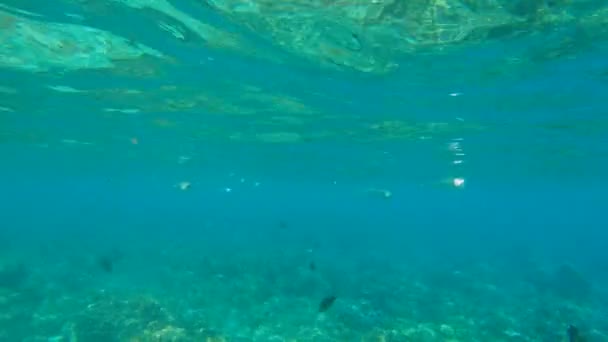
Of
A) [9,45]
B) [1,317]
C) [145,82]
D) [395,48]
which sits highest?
[395,48]

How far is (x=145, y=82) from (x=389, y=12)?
1133 cm

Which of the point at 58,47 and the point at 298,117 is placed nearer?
the point at 58,47

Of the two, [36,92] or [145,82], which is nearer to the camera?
[145,82]

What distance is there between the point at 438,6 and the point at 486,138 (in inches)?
709

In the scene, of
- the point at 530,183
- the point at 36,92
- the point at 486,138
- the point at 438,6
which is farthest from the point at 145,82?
the point at 530,183

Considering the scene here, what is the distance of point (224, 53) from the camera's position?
14.3 meters

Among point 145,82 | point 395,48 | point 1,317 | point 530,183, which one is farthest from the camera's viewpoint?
point 530,183

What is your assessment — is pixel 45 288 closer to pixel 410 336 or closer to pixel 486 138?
pixel 410 336

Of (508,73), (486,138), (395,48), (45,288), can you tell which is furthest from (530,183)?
(45,288)

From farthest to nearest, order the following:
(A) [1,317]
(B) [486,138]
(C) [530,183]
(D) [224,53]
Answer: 1. (C) [530,183]
2. (B) [486,138]
3. (A) [1,317]
4. (D) [224,53]

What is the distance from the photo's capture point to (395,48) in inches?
524

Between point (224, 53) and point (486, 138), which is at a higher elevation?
point (224, 53)

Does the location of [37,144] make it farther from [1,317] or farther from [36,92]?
[1,317]

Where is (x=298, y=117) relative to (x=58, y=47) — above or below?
below
